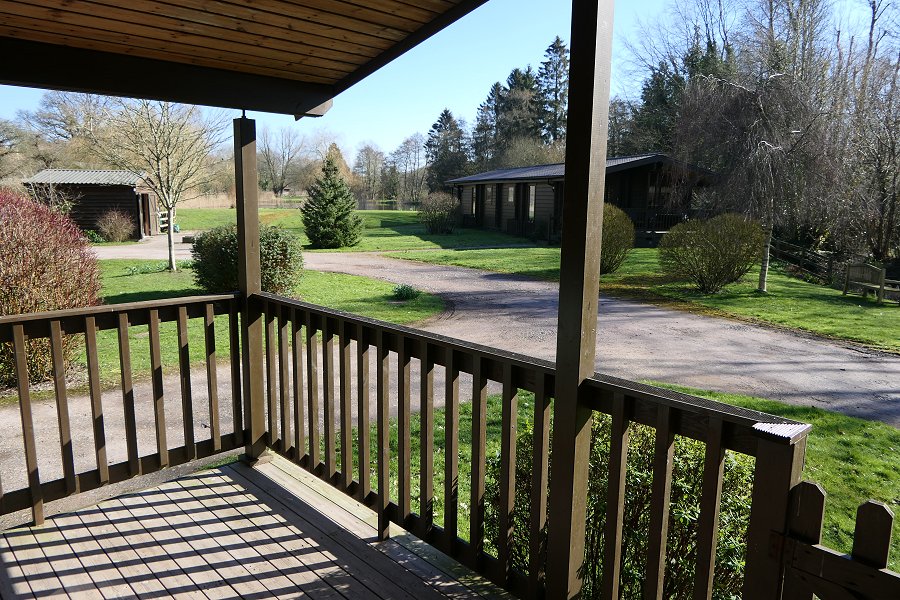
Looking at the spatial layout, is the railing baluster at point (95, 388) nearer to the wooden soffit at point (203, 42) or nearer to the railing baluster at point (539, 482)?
the wooden soffit at point (203, 42)

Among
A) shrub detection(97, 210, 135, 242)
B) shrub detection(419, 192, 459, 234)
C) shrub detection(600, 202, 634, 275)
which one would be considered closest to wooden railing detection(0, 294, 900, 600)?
shrub detection(600, 202, 634, 275)

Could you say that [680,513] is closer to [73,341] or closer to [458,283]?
[73,341]

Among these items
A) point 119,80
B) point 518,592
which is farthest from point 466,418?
point 119,80

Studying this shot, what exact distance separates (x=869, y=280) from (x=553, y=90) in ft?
98.8

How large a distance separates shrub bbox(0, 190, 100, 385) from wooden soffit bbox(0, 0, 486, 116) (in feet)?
11.8

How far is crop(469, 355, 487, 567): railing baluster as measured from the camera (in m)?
2.12

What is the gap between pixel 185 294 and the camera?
1130cm

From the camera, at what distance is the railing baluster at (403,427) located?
2.45 metres

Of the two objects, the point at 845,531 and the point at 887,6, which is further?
the point at 887,6

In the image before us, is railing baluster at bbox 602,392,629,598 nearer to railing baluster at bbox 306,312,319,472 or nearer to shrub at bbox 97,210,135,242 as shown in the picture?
railing baluster at bbox 306,312,319,472

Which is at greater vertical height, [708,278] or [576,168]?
[576,168]

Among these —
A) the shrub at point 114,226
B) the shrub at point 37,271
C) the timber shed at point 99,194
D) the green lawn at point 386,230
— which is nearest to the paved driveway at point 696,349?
the shrub at point 37,271

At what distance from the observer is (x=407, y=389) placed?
253 cm

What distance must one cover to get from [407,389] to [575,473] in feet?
3.03
